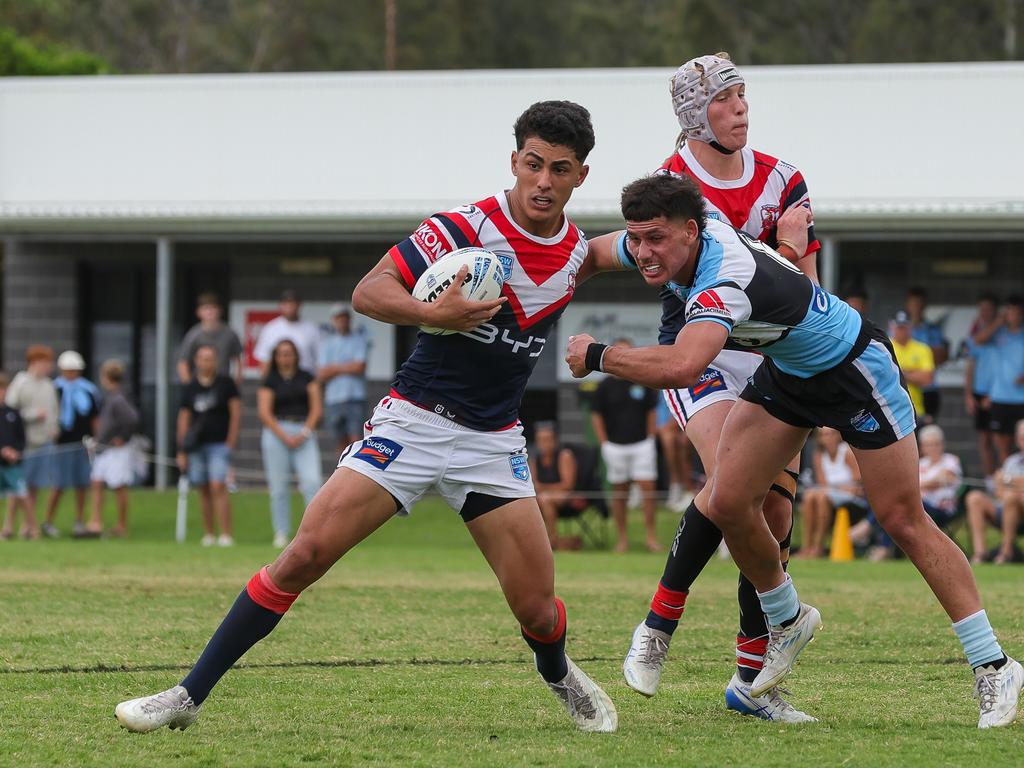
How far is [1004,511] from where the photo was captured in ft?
48.4

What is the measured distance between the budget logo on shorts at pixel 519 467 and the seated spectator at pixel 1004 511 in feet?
32.3

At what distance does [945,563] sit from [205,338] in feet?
41.3

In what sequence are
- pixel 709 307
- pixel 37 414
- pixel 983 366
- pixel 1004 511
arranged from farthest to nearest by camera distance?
pixel 37 414 → pixel 983 366 → pixel 1004 511 → pixel 709 307

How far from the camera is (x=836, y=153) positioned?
19.2m

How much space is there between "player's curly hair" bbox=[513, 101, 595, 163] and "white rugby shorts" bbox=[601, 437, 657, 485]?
10.9 m

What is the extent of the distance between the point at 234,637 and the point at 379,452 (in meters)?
0.85

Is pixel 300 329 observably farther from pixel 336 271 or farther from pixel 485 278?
pixel 485 278

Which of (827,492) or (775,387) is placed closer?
(775,387)

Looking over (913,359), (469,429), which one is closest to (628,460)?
(913,359)

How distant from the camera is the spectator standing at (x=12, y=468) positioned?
1706 cm

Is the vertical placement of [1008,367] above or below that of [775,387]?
below

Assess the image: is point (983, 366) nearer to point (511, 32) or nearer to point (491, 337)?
point (491, 337)

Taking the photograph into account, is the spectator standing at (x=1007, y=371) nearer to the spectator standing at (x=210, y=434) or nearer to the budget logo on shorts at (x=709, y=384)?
the spectator standing at (x=210, y=434)

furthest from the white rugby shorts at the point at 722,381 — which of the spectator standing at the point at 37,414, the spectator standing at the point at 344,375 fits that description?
the spectator standing at the point at 37,414
